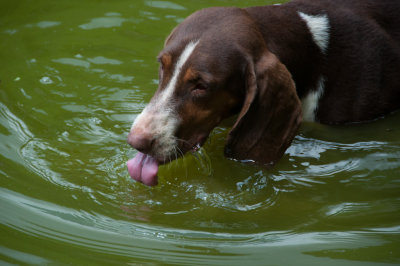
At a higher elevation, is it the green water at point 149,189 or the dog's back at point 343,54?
the dog's back at point 343,54

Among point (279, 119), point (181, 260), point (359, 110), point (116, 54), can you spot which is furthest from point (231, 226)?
point (116, 54)

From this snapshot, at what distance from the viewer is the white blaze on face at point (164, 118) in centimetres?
378

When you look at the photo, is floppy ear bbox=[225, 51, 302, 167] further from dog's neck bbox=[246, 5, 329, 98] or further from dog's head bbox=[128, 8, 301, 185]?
dog's neck bbox=[246, 5, 329, 98]

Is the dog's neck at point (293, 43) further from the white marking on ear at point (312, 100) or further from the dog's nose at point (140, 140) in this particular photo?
the dog's nose at point (140, 140)

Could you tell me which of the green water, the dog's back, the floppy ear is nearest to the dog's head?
the floppy ear

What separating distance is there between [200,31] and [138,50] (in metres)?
2.34

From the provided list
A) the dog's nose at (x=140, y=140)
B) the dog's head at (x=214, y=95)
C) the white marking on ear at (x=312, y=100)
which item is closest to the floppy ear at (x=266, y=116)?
the dog's head at (x=214, y=95)

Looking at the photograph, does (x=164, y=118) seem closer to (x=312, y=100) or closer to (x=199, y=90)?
(x=199, y=90)

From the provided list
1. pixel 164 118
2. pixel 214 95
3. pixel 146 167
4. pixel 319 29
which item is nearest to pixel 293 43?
pixel 319 29

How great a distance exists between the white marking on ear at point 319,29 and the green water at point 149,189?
0.66 m

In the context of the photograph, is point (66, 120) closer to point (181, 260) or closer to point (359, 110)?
point (181, 260)

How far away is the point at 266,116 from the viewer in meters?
4.08

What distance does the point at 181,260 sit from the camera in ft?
11.2

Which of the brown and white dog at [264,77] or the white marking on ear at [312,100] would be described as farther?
the white marking on ear at [312,100]
